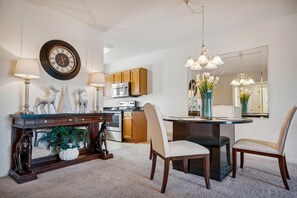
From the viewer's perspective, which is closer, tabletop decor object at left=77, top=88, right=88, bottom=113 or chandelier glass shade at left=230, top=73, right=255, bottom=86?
tabletop decor object at left=77, top=88, right=88, bottom=113

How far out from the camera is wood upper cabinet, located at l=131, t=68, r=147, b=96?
15.7ft

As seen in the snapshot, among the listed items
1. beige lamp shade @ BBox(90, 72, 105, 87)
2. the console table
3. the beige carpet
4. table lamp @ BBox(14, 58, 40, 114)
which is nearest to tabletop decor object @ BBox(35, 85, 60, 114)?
table lamp @ BBox(14, 58, 40, 114)

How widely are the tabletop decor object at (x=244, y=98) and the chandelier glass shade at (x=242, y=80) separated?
139 mm

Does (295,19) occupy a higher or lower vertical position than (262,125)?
higher

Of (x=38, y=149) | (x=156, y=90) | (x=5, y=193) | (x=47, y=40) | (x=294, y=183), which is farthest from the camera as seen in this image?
(x=156, y=90)

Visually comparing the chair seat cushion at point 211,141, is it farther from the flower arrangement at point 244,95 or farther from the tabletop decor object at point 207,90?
the flower arrangement at point 244,95

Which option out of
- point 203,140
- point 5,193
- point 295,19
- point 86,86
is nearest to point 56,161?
point 5,193

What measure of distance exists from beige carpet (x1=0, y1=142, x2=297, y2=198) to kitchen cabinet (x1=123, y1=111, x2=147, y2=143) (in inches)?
70.0

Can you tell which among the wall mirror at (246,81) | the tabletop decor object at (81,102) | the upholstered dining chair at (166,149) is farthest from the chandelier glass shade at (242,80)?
the tabletop decor object at (81,102)

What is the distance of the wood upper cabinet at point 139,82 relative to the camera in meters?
4.80

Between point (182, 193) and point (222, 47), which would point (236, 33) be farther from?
point (182, 193)

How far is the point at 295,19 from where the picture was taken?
2863 millimetres

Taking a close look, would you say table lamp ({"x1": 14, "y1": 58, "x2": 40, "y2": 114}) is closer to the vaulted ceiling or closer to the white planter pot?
the white planter pot

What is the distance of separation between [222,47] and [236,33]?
35cm
